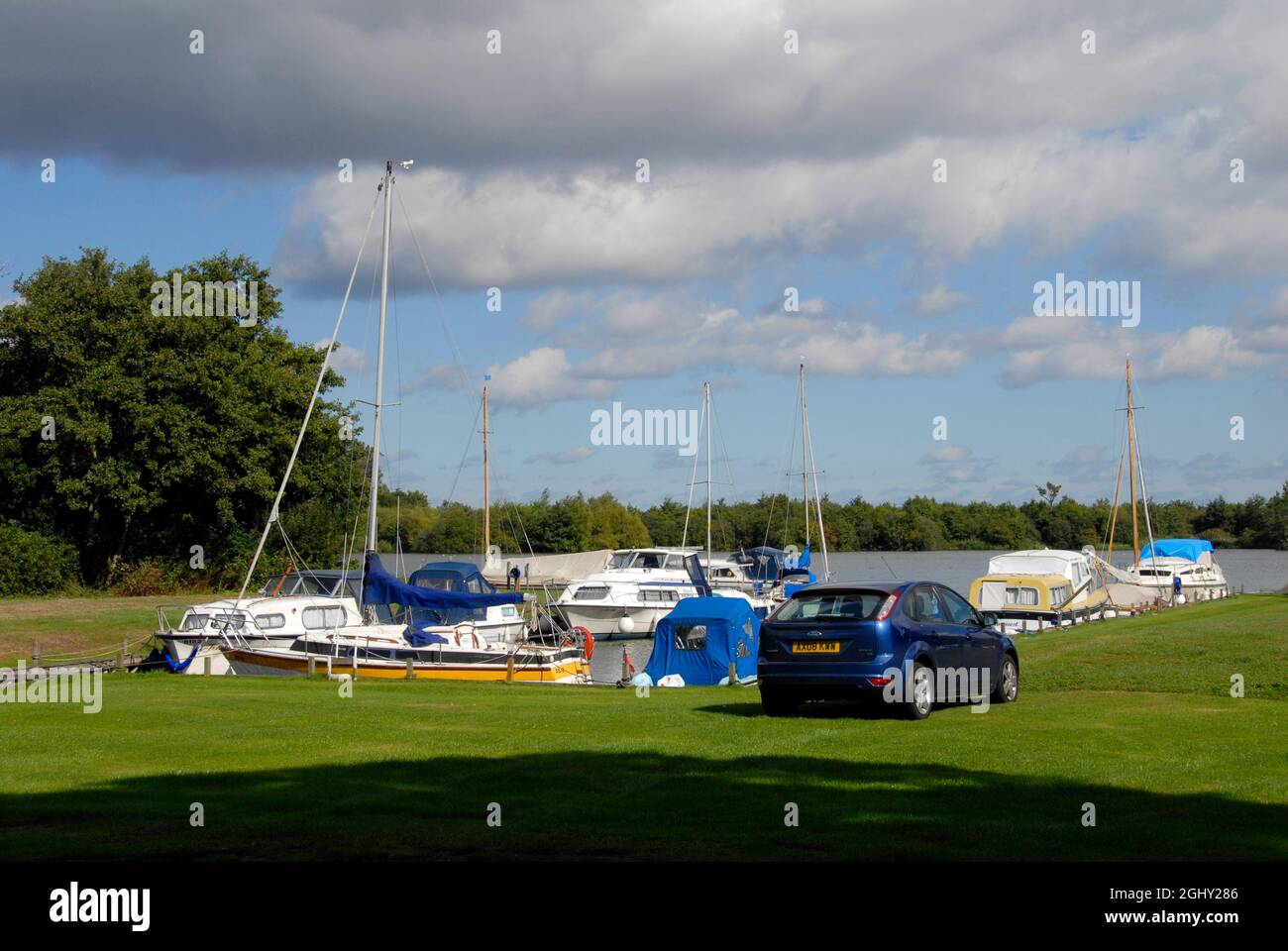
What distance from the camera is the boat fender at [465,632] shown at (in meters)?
32.6

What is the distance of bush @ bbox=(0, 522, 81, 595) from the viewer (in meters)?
48.9

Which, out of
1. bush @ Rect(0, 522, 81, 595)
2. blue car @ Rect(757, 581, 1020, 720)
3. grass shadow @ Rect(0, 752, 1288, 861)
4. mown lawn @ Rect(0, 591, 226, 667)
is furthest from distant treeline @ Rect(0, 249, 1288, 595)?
grass shadow @ Rect(0, 752, 1288, 861)

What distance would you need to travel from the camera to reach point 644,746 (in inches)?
528

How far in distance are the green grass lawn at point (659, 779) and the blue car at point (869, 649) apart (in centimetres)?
40

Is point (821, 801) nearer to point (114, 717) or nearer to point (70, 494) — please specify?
point (114, 717)

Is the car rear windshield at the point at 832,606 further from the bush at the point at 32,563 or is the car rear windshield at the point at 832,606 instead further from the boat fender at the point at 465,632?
the bush at the point at 32,563

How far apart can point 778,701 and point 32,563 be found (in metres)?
41.5

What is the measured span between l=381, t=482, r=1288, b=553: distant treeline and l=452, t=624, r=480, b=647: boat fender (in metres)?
76.4

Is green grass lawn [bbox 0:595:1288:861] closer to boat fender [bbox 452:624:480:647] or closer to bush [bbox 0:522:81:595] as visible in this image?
boat fender [bbox 452:624:480:647]

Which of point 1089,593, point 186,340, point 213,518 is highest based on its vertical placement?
point 186,340

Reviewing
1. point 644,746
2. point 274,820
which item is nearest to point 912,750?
point 644,746

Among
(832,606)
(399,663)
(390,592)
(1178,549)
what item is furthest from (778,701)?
(1178,549)

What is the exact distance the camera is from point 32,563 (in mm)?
49688
